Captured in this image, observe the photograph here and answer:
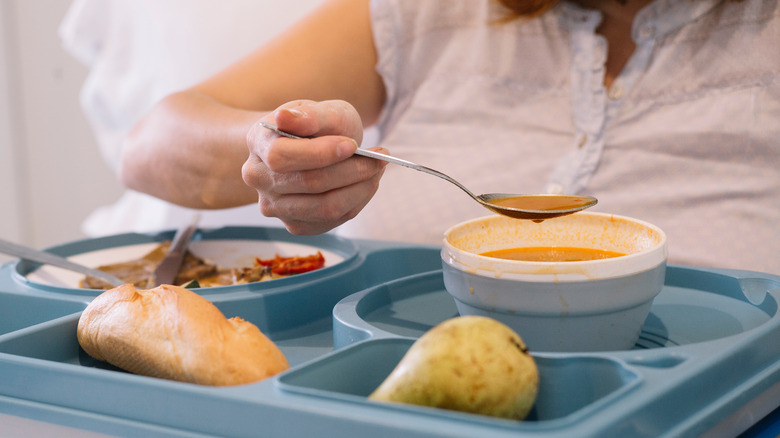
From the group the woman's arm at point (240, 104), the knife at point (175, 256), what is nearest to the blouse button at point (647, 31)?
the woman's arm at point (240, 104)

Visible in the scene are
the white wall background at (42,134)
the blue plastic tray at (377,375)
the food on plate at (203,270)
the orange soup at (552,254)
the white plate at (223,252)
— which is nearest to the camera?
the blue plastic tray at (377,375)

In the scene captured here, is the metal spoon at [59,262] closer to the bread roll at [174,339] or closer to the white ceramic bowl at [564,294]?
the bread roll at [174,339]

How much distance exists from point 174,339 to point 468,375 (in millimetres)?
216

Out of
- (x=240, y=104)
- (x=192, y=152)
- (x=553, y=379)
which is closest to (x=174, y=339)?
(x=553, y=379)

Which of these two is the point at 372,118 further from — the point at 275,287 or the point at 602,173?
the point at 275,287

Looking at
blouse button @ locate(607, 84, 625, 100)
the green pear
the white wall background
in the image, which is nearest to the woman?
blouse button @ locate(607, 84, 625, 100)

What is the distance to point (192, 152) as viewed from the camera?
3.29 feet

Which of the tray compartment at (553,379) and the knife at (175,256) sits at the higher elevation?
the tray compartment at (553,379)

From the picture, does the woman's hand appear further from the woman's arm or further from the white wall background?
the white wall background

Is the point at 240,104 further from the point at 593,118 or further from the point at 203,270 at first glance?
the point at 593,118

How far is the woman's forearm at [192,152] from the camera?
954 millimetres

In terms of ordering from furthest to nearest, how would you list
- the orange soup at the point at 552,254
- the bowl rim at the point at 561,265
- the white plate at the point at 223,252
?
the white plate at the point at 223,252 < the orange soup at the point at 552,254 < the bowl rim at the point at 561,265

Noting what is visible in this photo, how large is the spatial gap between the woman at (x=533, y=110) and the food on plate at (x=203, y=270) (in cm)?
A: 13

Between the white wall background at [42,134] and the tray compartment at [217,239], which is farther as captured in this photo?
the white wall background at [42,134]
